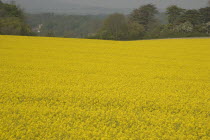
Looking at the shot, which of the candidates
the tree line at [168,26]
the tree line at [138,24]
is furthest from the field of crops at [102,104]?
the tree line at [168,26]

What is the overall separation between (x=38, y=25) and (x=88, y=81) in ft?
303

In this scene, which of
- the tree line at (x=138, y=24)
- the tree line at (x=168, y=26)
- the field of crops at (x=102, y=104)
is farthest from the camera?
the tree line at (x=168, y=26)

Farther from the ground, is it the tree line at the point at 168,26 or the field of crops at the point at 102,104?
the tree line at the point at 168,26

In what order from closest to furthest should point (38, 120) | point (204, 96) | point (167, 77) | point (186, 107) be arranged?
1. point (38, 120)
2. point (186, 107)
3. point (204, 96)
4. point (167, 77)

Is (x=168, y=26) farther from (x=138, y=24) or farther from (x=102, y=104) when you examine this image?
(x=102, y=104)

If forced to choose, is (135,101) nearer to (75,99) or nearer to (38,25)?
(75,99)

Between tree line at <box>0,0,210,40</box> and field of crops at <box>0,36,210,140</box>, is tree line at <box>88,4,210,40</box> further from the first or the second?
A: field of crops at <box>0,36,210,140</box>

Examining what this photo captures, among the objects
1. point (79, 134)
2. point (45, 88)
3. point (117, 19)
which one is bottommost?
point (79, 134)

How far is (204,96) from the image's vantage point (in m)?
6.19

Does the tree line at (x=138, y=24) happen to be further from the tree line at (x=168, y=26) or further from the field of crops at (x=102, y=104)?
the field of crops at (x=102, y=104)

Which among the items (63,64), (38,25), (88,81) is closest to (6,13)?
(63,64)

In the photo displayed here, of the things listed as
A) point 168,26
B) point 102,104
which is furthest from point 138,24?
point 102,104

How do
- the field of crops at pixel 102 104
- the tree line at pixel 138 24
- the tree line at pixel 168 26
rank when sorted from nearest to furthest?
the field of crops at pixel 102 104, the tree line at pixel 138 24, the tree line at pixel 168 26

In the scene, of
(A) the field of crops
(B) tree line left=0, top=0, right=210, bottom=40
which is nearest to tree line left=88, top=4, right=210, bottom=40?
(B) tree line left=0, top=0, right=210, bottom=40
